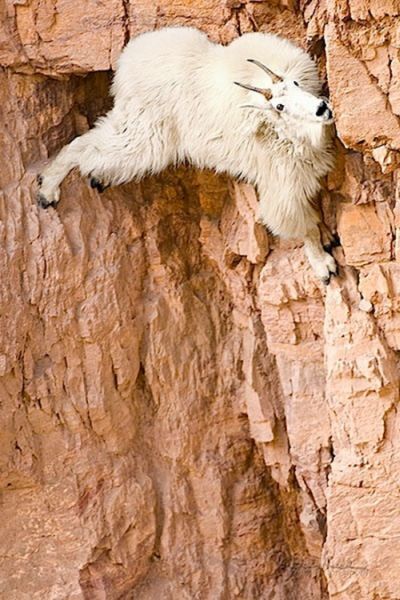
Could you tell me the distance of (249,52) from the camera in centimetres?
452

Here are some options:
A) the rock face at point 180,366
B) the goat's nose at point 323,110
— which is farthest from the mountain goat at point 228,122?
the rock face at point 180,366

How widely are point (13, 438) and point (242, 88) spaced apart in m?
1.89

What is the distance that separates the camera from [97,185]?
515 cm

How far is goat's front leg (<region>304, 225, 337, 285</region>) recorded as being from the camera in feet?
15.4

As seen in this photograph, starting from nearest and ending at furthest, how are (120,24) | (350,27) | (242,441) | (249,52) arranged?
(350,27)
(249,52)
(120,24)
(242,441)

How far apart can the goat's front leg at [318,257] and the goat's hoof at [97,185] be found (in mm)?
956

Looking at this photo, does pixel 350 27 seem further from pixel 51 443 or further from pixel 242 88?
pixel 51 443

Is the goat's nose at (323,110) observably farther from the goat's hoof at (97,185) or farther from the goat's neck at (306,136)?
the goat's hoof at (97,185)

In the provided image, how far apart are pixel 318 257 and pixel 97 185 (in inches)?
41.3

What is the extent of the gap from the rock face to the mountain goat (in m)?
0.12

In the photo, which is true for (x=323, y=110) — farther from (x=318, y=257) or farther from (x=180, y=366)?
(x=180, y=366)

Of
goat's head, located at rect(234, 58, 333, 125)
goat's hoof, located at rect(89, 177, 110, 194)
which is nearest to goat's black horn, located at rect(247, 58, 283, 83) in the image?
goat's head, located at rect(234, 58, 333, 125)

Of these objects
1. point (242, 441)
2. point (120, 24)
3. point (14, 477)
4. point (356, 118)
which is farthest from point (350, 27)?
point (14, 477)

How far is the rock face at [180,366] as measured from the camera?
15.2 feet
